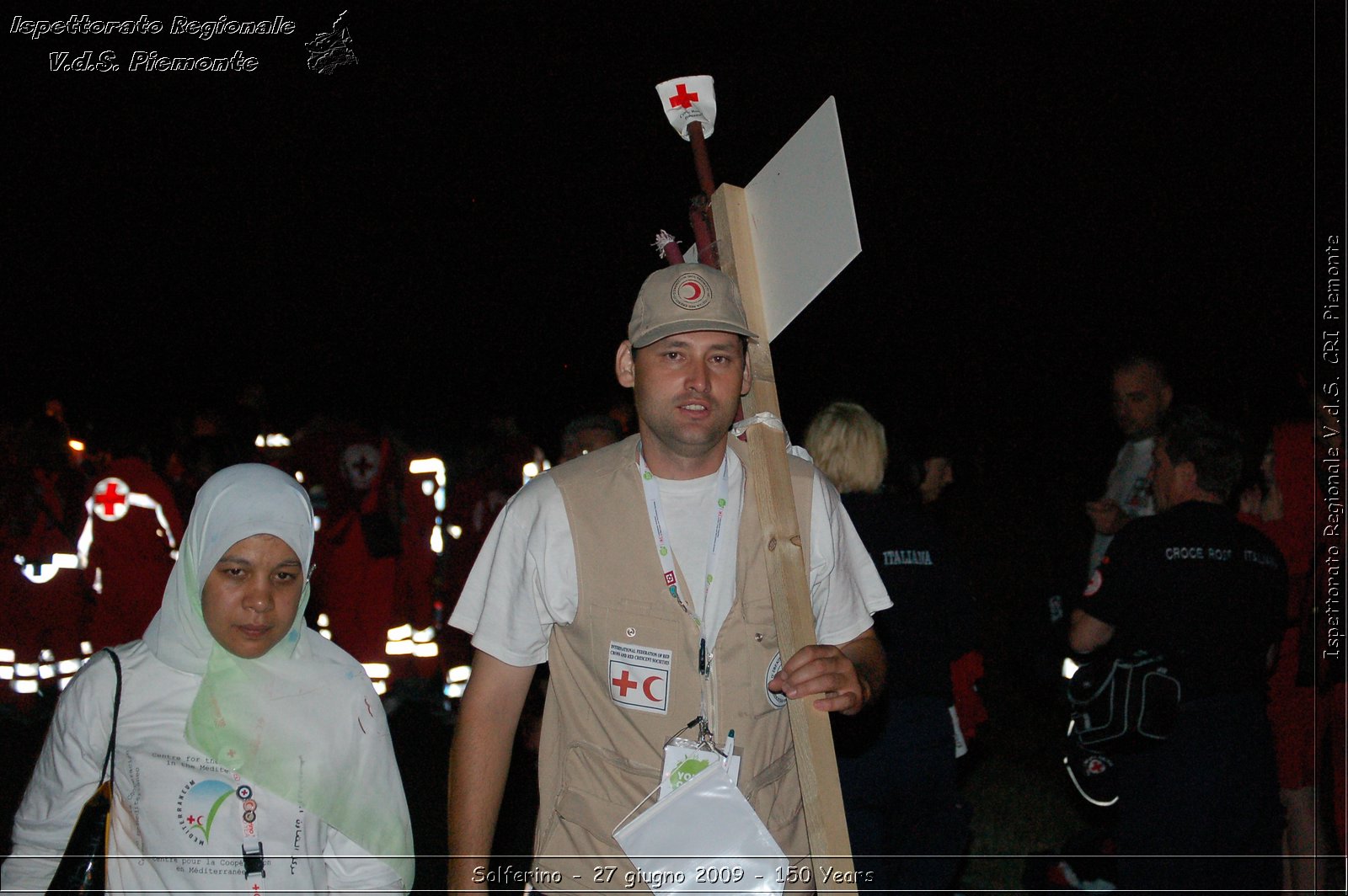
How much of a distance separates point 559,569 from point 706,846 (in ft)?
2.59

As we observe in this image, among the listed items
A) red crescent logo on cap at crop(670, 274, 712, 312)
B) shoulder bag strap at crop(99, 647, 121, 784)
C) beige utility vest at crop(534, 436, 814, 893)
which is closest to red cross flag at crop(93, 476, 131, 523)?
shoulder bag strap at crop(99, 647, 121, 784)

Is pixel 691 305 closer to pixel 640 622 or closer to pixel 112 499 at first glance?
pixel 640 622

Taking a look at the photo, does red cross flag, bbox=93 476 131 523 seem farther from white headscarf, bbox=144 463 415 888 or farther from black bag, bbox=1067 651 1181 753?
black bag, bbox=1067 651 1181 753

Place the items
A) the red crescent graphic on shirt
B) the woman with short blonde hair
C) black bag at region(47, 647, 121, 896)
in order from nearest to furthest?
black bag at region(47, 647, 121, 896) → the red crescent graphic on shirt → the woman with short blonde hair

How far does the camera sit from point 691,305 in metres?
2.63

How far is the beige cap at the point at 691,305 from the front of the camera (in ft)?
8.62

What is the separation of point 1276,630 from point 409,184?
16912mm

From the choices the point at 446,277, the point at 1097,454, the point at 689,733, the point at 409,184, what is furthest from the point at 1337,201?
the point at 1097,454

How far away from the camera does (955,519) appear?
990 inches

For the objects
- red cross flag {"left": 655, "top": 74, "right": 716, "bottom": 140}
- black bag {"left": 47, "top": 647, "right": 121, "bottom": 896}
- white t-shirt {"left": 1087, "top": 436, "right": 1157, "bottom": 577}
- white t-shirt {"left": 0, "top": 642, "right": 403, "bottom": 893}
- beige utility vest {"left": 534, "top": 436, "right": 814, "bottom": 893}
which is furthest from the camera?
white t-shirt {"left": 1087, "top": 436, "right": 1157, "bottom": 577}

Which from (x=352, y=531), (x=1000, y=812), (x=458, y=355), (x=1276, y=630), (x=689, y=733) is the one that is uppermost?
(x=458, y=355)

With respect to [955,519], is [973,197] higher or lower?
higher

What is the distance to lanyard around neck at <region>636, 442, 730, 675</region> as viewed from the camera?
2.71 meters

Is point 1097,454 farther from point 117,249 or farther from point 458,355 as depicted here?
point 117,249
